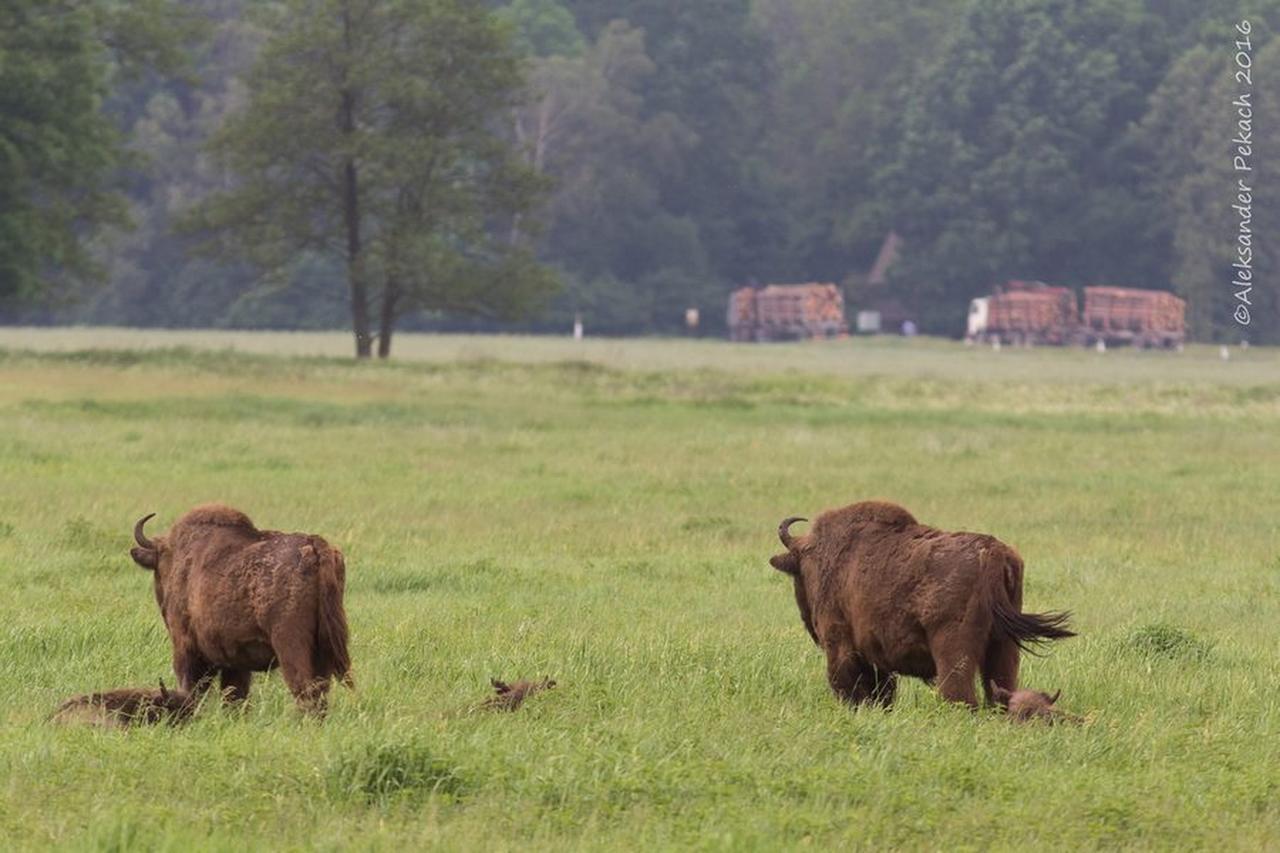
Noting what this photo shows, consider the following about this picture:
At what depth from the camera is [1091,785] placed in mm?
7348

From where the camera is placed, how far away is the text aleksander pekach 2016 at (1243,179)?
8250cm

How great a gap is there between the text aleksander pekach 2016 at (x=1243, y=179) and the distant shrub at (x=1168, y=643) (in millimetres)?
73447

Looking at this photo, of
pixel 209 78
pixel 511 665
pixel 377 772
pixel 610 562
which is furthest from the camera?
pixel 209 78

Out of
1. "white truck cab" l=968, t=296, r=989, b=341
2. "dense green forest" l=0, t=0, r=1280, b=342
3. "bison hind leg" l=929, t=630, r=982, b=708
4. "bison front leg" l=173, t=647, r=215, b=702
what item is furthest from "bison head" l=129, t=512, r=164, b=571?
"white truck cab" l=968, t=296, r=989, b=341

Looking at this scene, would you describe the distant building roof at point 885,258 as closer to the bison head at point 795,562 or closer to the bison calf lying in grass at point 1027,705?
the bison head at point 795,562

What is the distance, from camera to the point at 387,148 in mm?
51188

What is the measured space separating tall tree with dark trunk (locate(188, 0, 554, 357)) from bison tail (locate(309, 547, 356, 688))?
44.0 metres

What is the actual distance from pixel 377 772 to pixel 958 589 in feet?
8.11

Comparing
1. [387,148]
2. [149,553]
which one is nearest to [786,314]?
[387,148]

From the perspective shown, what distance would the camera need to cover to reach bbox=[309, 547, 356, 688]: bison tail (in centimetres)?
805

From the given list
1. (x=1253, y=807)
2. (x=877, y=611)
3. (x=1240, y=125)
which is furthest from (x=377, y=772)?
(x=1240, y=125)

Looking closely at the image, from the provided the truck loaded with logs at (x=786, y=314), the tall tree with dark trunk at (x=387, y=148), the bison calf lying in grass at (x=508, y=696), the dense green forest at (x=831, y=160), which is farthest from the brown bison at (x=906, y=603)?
the truck loaded with logs at (x=786, y=314)

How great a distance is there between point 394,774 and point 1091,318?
8398 centimetres

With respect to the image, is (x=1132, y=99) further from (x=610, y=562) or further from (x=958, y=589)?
(x=958, y=589)
